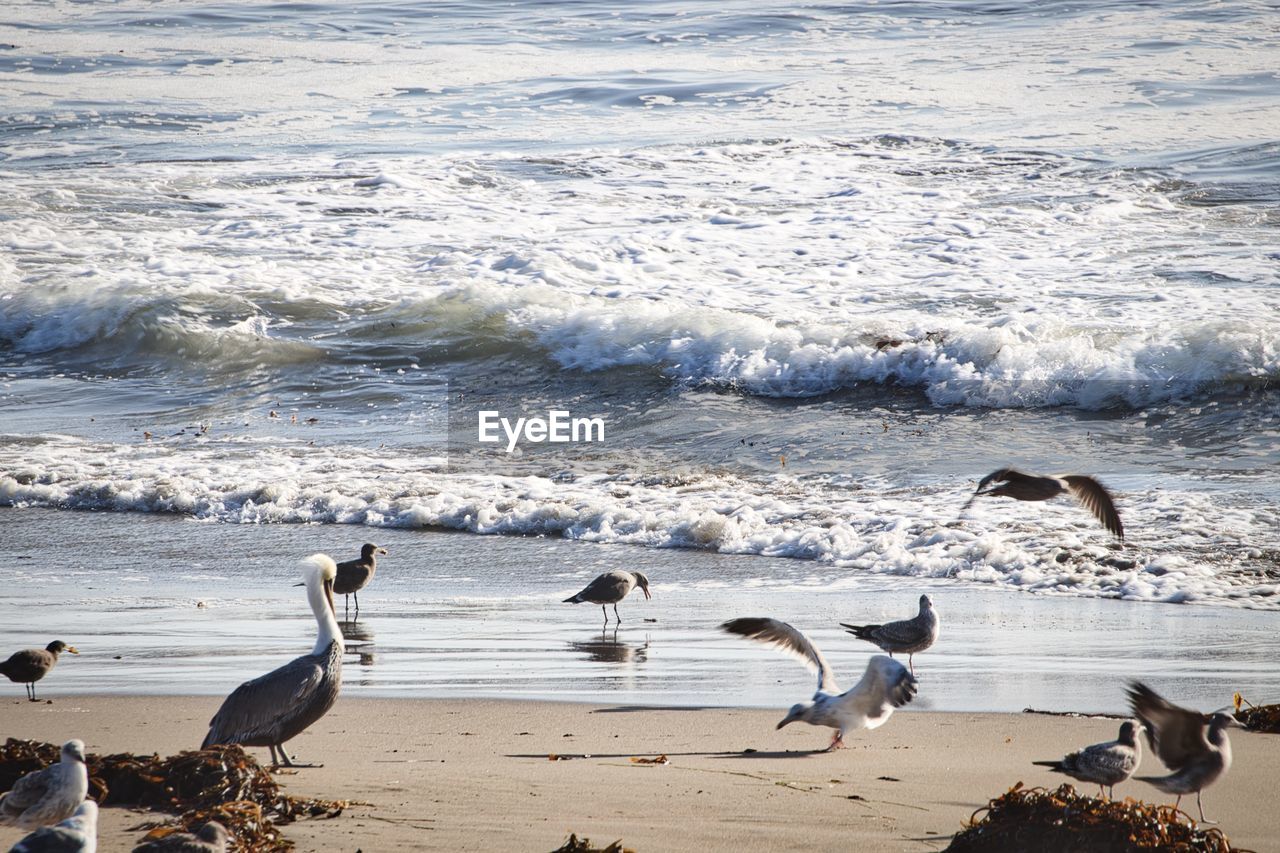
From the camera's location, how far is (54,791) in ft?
11.7

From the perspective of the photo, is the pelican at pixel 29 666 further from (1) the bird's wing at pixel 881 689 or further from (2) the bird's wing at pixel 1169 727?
(2) the bird's wing at pixel 1169 727

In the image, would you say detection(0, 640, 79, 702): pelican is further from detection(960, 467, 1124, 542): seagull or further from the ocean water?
detection(960, 467, 1124, 542): seagull

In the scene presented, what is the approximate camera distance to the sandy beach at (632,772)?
379cm

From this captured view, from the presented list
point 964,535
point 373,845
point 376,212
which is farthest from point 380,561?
point 376,212

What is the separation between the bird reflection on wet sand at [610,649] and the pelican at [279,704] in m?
1.89

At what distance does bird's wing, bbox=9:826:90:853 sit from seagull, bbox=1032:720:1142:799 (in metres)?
2.75

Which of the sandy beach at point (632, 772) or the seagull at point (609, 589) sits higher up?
the sandy beach at point (632, 772)

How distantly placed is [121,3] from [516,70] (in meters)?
13.1

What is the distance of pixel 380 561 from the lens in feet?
28.9

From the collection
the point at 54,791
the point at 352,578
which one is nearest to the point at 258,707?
the point at 54,791

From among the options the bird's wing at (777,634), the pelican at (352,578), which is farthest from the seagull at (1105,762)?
the pelican at (352,578)

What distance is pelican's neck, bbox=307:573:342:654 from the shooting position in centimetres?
474

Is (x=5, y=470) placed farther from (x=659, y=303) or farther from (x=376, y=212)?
(x=376, y=212)

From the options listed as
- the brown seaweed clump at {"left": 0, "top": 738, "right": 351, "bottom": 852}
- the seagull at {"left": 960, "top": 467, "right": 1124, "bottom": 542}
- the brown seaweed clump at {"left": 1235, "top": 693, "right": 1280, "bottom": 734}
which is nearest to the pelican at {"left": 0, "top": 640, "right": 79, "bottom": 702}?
the brown seaweed clump at {"left": 0, "top": 738, "right": 351, "bottom": 852}
